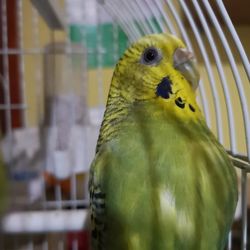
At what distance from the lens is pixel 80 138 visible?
89cm

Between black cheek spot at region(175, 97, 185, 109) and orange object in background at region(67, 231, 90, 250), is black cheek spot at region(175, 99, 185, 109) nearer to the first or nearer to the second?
black cheek spot at region(175, 97, 185, 109)

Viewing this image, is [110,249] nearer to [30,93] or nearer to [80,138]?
[80,138]

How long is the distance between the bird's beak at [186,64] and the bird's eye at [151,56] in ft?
0.06

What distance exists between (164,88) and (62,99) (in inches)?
21.8

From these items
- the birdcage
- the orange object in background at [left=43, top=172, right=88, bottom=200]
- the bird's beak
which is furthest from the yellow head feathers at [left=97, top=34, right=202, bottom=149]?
the orange object in background at [left=43, top=172, right=88, bottom=200]

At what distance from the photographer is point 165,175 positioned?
34 centimetres

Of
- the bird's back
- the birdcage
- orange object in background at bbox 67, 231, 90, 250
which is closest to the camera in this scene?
the bird's back

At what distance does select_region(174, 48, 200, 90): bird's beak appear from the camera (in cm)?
41

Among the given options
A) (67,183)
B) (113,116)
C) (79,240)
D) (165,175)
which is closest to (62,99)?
(67,183)

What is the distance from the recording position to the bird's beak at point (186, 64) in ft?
1.34

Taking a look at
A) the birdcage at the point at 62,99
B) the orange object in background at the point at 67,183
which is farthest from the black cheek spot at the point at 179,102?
the orange object in background at the point at 67,183

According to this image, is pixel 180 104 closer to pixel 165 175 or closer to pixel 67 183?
pixel 165 175

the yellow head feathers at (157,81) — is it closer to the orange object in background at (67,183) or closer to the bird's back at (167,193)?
the bird's back at (167,193)

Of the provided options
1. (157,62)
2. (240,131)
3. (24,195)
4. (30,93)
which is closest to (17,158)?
(24,195)
